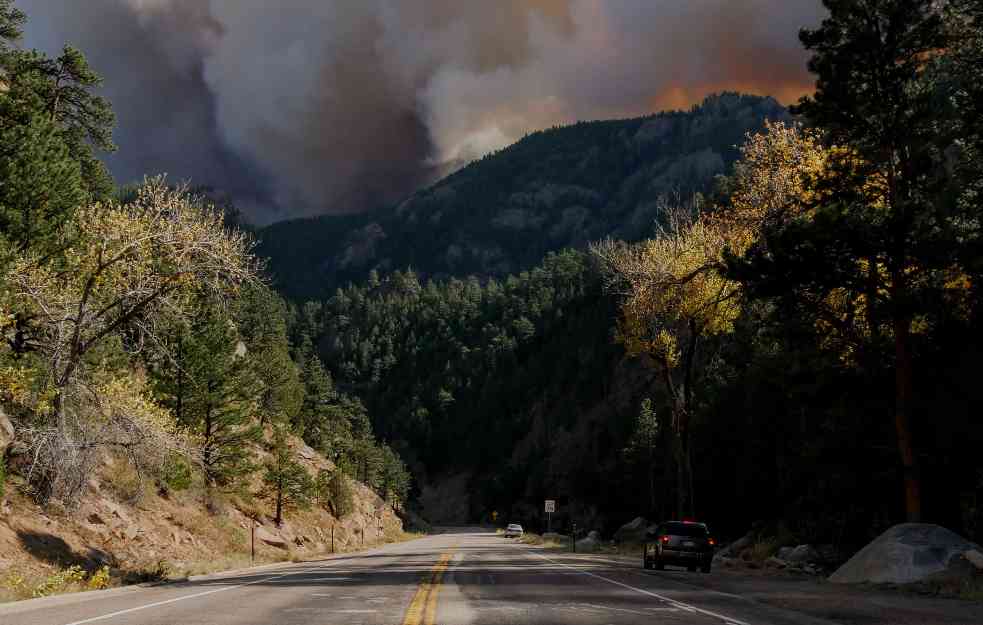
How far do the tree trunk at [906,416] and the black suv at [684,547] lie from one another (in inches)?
281

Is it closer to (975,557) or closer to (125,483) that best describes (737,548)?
(975,557)

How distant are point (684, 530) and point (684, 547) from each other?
71 cm

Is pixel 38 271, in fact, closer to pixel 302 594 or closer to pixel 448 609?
pixel 302 594

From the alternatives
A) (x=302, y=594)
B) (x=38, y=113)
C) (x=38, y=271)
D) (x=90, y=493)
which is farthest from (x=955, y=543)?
(x=38, y=113)

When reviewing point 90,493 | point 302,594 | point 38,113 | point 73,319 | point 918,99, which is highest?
point 38,113

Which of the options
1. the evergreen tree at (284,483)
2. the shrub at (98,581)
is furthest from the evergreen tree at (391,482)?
the shrub at (98,581)

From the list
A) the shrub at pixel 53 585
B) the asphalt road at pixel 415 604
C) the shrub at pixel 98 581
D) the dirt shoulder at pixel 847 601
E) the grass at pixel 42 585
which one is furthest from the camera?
the shrub at pixel 98 581

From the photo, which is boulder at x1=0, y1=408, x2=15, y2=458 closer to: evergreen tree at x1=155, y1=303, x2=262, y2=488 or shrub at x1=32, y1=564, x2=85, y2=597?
shrub at x1=32, y1=564, x2=85, y2=597

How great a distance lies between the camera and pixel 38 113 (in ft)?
114

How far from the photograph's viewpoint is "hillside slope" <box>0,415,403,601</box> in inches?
933

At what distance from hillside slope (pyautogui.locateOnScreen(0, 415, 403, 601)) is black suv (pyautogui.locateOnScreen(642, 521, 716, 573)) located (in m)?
16.5

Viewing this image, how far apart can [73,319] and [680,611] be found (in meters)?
19.7

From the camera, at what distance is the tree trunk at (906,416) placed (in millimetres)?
23141

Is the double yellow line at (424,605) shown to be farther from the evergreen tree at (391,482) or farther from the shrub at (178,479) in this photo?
the evergreen tree at (391,482)
